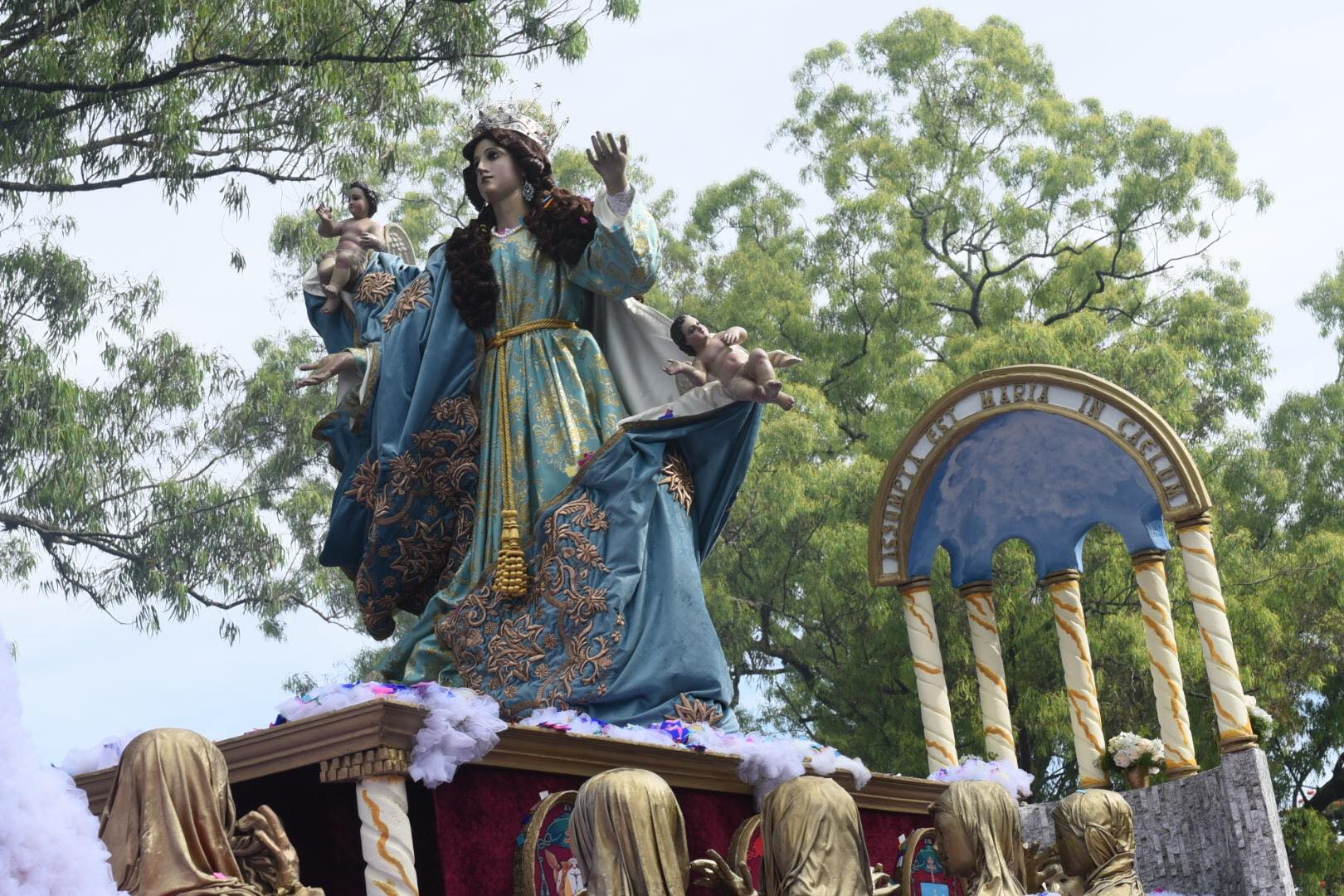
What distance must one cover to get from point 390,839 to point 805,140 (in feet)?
58.1

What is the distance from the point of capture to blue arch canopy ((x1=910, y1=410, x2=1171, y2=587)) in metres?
10.3

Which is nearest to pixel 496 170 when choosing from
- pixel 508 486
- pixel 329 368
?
pixel 329 368

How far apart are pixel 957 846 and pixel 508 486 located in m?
2.78

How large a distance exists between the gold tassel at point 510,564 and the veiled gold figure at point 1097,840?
7.51 ft

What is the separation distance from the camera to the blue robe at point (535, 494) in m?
6.45

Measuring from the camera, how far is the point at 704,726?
237 inches

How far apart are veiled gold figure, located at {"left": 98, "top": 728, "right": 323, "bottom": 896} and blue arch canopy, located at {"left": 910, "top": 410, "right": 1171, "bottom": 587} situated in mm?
7190

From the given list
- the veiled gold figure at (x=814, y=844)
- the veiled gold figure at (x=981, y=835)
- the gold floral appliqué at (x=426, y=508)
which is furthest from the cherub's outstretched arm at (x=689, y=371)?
the veiled gold figure at (x=814, y=844)

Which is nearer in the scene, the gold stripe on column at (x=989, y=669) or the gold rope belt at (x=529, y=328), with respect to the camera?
the gold rope belt at (x=529, y=328)

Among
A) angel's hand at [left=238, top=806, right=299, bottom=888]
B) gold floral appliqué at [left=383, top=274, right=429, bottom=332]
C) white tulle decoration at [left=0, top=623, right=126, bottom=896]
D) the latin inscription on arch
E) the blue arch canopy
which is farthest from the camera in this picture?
the blue arch canopy

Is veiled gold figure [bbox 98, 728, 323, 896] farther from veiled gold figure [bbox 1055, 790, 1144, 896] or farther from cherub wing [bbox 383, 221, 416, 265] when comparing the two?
cherub wing [bbox 383, 221, 416, 265]

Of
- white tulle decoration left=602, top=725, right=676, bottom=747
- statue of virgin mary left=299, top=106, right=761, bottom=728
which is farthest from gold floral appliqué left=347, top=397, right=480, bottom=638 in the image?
white tulle decoration left=602, top=725, right=676, bottom=747

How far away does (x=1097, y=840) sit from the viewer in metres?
5.41

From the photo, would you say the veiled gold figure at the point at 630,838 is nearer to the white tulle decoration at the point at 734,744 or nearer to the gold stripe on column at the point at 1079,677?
the white tulle decoration at the point at 734,744
